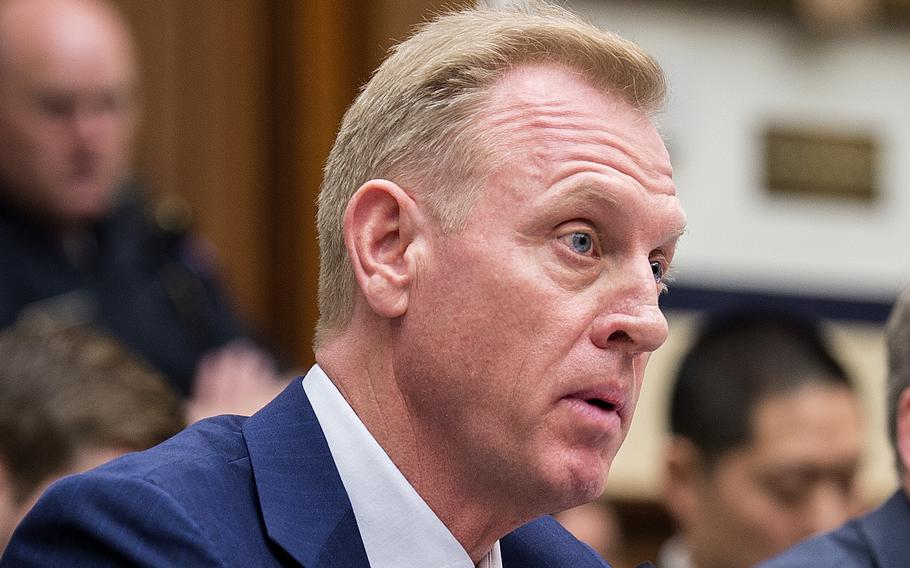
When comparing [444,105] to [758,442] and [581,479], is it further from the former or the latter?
[758,442]

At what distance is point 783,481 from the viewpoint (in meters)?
3.55

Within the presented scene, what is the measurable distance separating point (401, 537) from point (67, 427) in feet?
3.37

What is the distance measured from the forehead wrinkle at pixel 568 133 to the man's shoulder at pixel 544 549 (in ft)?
1.61

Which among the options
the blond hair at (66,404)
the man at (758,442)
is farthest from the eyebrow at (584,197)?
the man at (758,442)

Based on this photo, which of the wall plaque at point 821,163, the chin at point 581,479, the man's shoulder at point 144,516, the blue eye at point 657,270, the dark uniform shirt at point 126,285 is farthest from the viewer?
the wall plaque at point 821,163

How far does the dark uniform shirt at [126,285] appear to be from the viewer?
3758mm

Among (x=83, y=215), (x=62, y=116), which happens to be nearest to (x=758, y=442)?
(x=83, y=215)

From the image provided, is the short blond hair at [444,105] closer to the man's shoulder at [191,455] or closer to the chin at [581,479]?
the man's shoulder at [191,455]

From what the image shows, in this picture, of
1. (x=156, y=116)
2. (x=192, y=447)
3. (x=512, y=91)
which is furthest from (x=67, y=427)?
(x=156, y=116)

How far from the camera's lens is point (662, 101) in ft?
6.27

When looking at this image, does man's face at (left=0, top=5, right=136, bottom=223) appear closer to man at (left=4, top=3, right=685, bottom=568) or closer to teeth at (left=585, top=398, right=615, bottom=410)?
man at (left=4, top=3, right=685, bottom=568)

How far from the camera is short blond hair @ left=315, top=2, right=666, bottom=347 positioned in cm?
178

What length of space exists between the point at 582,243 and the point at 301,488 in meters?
0.43

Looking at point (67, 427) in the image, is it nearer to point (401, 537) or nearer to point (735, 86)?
point (401, 537)
